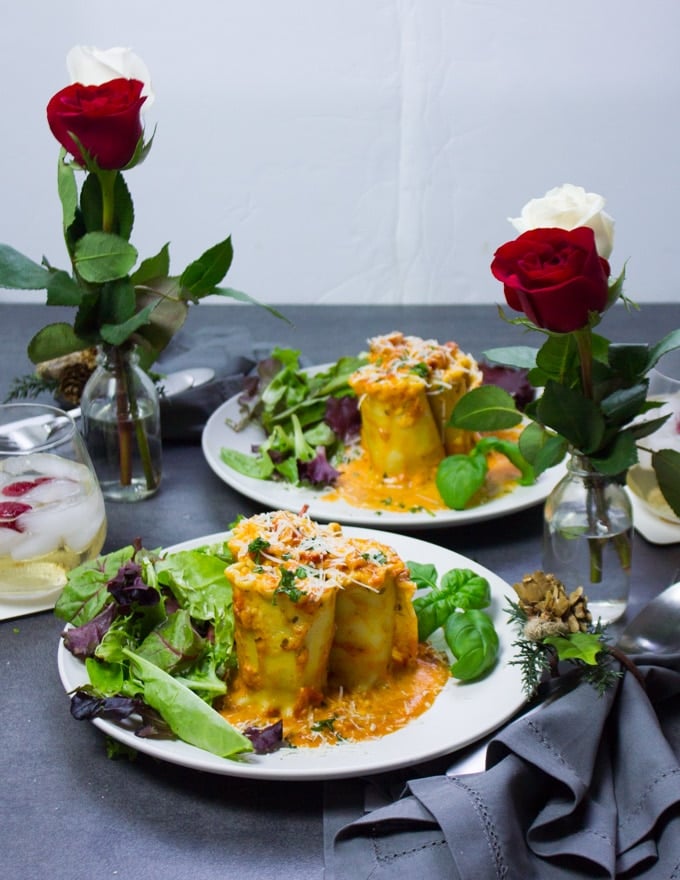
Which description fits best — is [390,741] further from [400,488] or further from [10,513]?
[400,488]

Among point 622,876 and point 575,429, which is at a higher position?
point 575,429

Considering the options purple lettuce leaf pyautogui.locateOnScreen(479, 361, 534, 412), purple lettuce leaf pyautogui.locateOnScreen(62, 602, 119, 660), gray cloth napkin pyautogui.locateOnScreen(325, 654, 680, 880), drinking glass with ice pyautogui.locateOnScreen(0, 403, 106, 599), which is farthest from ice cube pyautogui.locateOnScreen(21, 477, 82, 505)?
purple lettuce leaf pyautogui.locateOnScreen(479, 361, 534, 412)

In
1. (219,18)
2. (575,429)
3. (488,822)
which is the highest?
(219,18)

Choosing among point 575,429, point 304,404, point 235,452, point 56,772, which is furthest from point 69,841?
point 304,404

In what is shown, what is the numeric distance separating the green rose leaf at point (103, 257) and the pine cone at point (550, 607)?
30.7 inches

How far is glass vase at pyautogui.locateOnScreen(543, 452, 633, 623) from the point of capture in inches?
54.4

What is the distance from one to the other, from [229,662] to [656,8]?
263 centimetres

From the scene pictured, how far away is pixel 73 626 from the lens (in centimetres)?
128

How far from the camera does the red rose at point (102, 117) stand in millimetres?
1464

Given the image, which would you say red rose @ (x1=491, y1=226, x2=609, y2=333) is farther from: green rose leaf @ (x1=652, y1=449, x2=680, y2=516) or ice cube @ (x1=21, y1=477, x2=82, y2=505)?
ice cube @ (x1=21, y1=477, x2=82, y2=505)

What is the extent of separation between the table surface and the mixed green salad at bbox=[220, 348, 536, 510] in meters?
0.08

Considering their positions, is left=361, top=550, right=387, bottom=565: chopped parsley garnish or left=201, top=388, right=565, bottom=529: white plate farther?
left=201, top=388, right=565, bottom=529: white plate

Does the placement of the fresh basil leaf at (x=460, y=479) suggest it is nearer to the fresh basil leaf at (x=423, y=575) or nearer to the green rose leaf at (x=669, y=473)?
the fresh basil leaf at (x=423, y=575)

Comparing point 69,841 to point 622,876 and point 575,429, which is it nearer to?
point 622,876
